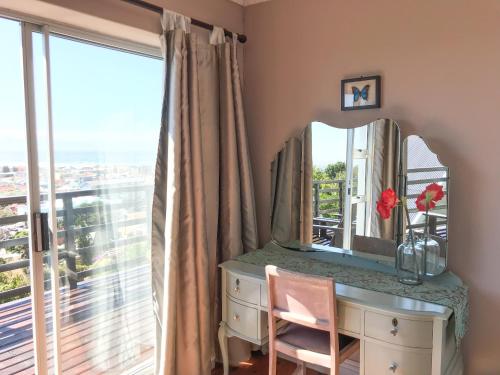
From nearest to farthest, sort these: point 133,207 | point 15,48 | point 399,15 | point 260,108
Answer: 1. point 15,48
2. point 399,15
3. point 133,207
4. point 260,108

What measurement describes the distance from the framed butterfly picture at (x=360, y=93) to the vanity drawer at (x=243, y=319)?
1261mm

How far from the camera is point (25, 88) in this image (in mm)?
1866

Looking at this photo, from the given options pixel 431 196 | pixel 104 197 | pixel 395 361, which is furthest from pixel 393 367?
pixel 104 197

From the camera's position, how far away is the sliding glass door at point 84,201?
1905 millimetres

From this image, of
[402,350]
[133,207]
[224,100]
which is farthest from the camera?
[224,100]

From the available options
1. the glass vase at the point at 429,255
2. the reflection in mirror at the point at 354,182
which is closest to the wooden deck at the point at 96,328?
the reflection in mirror at the point at 354,182

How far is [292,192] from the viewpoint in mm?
2553

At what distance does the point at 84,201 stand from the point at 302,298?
1.22 m

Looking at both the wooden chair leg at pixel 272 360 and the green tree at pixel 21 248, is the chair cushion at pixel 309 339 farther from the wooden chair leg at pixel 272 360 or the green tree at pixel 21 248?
the green tree at pixel 21 248

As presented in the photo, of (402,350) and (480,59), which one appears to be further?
(480,59)

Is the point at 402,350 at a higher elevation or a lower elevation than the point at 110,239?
lower

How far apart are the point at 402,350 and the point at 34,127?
1932mm

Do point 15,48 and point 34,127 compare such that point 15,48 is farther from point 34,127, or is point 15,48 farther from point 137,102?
point 137,102

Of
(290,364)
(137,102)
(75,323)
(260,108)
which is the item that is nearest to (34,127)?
(137,102)
